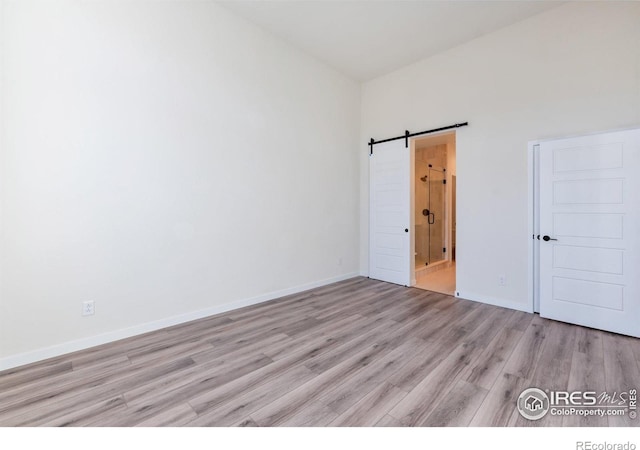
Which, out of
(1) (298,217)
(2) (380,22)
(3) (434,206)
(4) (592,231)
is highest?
(2) (380,22)

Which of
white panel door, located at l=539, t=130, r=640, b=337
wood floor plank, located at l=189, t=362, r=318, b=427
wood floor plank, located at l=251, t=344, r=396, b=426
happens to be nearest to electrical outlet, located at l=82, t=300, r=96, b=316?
wood floor plank, located at l=189, t=362, r=318, b=427

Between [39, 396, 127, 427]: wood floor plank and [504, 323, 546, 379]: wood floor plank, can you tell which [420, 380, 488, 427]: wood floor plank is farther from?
[39, 396, 127, 427]: wood floor plank

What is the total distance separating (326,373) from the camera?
2.05 meters

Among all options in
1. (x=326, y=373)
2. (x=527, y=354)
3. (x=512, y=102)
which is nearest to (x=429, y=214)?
(x=512, y=102)

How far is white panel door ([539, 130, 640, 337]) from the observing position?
2.65 meters

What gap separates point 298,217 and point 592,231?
3.37 m

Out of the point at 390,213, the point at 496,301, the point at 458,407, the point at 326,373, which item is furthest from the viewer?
the point at 390,213

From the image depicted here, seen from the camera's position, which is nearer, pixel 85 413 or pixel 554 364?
pixel 85 413

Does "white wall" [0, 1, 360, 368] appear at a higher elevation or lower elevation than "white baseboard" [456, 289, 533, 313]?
higher

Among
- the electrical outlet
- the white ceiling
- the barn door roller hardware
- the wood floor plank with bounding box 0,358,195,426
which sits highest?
the white ceiling

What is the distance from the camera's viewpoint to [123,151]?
2598mm

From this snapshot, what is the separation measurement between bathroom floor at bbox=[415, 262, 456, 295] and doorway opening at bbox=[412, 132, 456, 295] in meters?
0.02

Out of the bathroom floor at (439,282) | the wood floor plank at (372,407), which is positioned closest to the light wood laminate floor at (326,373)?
the wood floor plank at (372,407)

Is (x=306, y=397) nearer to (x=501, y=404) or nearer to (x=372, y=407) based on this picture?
(x=372, y=407)
